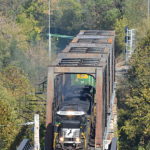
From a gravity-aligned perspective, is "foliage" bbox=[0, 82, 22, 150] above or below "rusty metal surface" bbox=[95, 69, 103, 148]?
below

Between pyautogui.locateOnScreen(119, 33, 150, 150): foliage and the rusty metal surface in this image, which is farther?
pyautogui.locateOnScreen(119, 33, 150, 150): foliage

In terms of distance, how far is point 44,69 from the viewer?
48344mm

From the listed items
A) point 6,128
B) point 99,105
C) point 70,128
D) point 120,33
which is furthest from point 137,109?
point 120,33

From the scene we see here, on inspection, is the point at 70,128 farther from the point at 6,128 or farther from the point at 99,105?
the point at 6,128

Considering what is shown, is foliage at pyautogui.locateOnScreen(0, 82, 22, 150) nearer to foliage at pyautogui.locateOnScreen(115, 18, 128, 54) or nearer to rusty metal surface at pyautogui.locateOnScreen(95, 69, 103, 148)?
rusty metal surface at pyautogui.locateOnScreen(95, 69, 103, 148)

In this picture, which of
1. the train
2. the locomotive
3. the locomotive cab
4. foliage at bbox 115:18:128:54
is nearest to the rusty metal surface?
the train

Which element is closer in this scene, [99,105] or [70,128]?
[70,128]

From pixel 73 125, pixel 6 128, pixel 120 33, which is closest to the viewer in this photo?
pixel 73 125

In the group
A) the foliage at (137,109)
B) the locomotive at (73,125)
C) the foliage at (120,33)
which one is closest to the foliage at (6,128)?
the locomotive at (73,125)

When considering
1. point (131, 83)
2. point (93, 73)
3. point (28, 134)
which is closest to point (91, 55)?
point (93, 73)

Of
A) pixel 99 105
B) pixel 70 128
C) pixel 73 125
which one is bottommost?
pixel 70 128

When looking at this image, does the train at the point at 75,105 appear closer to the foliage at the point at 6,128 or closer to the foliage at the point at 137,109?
the foliage at the point at 6,128

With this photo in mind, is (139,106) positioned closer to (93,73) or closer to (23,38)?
(93,73)

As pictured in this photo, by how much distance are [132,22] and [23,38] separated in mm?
12860
